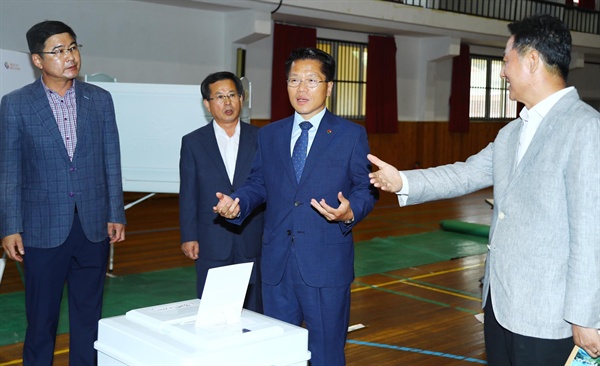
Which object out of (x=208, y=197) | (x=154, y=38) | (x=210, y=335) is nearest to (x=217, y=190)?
(x=208, y=197)

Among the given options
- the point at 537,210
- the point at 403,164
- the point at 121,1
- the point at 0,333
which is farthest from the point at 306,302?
the point at 403,164

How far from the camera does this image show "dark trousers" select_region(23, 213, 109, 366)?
3316 millimetres

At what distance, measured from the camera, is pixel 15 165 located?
321 cm

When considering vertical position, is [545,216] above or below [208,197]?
above

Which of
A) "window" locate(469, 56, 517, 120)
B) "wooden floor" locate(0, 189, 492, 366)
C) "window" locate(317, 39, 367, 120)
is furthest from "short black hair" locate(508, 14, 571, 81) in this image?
"window" locate(469, 56, 517, 120)

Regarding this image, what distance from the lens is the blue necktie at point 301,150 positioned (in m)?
2.86

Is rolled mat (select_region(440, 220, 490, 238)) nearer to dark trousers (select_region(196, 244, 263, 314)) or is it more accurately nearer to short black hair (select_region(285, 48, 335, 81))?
dark trousers (select_region(196, 244, 263, 314))

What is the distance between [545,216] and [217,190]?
1.94m

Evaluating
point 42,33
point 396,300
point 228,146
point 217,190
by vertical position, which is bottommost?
point 396,300

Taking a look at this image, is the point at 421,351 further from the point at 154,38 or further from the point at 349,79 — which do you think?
the point at 349,79

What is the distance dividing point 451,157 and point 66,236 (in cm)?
1425

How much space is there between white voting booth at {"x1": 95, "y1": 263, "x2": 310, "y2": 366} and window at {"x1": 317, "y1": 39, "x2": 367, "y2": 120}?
12.3 metres

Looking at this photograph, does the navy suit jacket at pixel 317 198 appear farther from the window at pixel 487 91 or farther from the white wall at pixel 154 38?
the window at pixel 487 91

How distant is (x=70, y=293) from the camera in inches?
135
